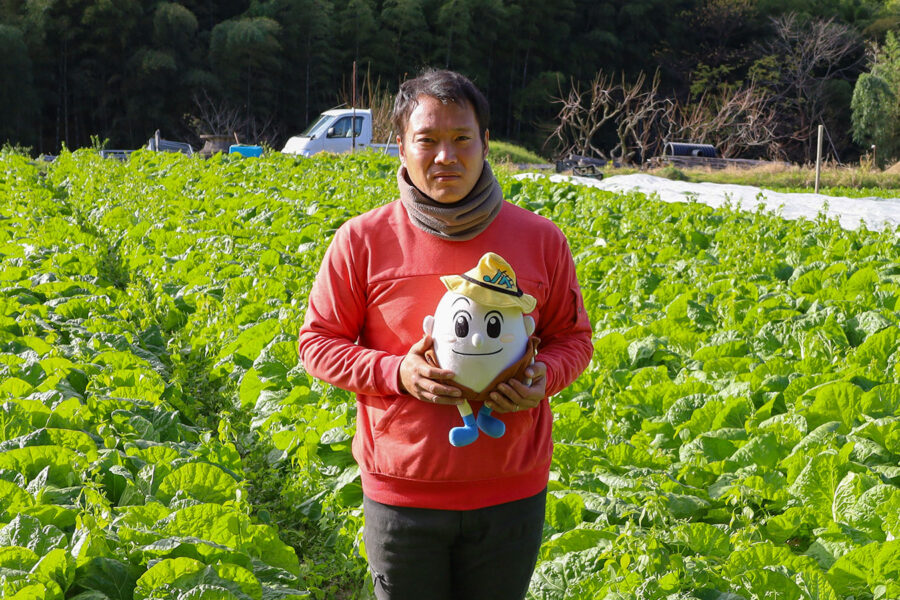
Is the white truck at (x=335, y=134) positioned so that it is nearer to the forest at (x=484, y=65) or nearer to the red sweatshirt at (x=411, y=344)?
the forest at (x=484, y=65)

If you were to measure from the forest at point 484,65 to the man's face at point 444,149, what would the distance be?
2241cm

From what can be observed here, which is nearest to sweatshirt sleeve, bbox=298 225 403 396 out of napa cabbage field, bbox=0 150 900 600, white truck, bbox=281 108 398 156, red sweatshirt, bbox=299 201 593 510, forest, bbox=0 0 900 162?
red sweatshirt, bbox=299 201 593 510

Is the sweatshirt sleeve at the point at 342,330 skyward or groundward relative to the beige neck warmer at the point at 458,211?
groundward

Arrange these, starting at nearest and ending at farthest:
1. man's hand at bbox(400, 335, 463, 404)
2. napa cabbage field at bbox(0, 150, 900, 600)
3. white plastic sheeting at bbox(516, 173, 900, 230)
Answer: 1. man's hand at bbox(400, 335, 463, 404)
2. napa cabbage field at bbox(0, 150, 900, 600)
3. white plastic sheeting at bbox(516, 173, 900, 230)

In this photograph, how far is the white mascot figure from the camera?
1750mm

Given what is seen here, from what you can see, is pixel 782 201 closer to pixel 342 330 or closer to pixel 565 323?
pixel 565 323

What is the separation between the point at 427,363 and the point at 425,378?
3 centimetres

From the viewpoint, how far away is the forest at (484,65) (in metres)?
35.0

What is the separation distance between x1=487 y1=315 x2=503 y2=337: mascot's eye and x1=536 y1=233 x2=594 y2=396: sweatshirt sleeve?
211mm

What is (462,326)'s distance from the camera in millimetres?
1773

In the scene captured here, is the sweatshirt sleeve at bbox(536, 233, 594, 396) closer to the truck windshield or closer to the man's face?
the man's face

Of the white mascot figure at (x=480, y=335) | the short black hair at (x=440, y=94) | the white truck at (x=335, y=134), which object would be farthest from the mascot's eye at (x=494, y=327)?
the white truck at (x=335, y=134)

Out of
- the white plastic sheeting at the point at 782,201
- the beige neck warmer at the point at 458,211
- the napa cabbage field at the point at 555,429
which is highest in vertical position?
the beige neck warmer at the point at 458,211

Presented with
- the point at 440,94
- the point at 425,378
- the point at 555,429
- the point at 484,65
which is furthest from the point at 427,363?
the point at 484,65
